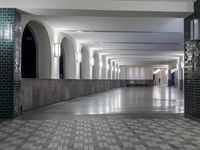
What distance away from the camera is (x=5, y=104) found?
25.9ft

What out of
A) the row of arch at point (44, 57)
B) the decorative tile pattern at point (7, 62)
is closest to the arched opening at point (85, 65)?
the row of arch at point (44, 57)

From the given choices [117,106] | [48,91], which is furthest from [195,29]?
[48,91]

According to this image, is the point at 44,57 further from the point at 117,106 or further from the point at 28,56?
the point at 28,56

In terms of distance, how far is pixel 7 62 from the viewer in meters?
7.89

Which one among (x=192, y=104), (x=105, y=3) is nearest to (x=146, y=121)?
(x=192, y=104)

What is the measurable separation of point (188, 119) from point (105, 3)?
13.3 ft

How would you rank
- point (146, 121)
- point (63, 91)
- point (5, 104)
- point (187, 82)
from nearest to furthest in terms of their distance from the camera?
point (146, 121) < point (5, 104) < point (187, 82) < point (63, 91)

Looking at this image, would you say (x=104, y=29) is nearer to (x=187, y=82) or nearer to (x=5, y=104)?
(x=187, y=82)

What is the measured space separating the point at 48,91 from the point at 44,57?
1.51 m

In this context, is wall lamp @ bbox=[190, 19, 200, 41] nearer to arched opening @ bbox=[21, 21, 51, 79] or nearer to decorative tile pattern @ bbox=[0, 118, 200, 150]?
decorative tile pattern @ bbox=[0, 118, 200, 150]

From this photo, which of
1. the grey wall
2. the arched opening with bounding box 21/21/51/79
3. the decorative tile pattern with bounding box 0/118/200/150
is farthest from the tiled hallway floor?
the arched opening with bounding box 21/21/51/79

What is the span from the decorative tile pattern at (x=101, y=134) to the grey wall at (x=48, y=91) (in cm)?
237

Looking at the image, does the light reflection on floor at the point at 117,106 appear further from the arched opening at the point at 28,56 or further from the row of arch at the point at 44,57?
the arched opening at the point at 28,56

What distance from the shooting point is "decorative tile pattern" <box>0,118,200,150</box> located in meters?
4.75
